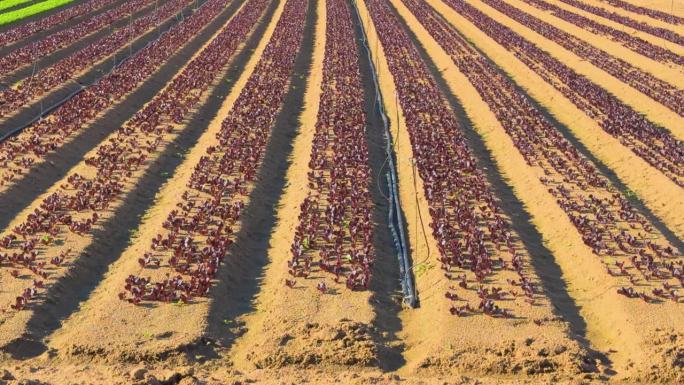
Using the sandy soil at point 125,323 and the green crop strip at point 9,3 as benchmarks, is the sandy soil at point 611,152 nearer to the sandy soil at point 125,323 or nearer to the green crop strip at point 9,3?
the sandy soil at point 125,323

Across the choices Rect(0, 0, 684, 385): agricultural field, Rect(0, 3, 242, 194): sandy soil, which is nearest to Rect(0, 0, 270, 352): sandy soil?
Rect(0, 0, 684, 385): agricultural field

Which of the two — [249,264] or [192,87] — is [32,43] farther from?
[249,264]

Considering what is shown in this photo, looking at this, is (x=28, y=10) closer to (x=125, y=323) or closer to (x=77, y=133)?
(x=77, y=133)

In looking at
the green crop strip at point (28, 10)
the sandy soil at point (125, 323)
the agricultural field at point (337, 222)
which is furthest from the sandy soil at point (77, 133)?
the green crop strip at point (28, 10)

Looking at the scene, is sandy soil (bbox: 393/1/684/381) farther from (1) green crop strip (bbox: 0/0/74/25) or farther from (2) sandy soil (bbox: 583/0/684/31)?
(1) green crop strip (bbox: 0/0/74/25)

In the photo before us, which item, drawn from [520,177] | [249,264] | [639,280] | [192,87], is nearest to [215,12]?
[192,87]

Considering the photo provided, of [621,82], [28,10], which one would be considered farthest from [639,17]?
[28,10]

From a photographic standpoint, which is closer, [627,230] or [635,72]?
[627,230]
